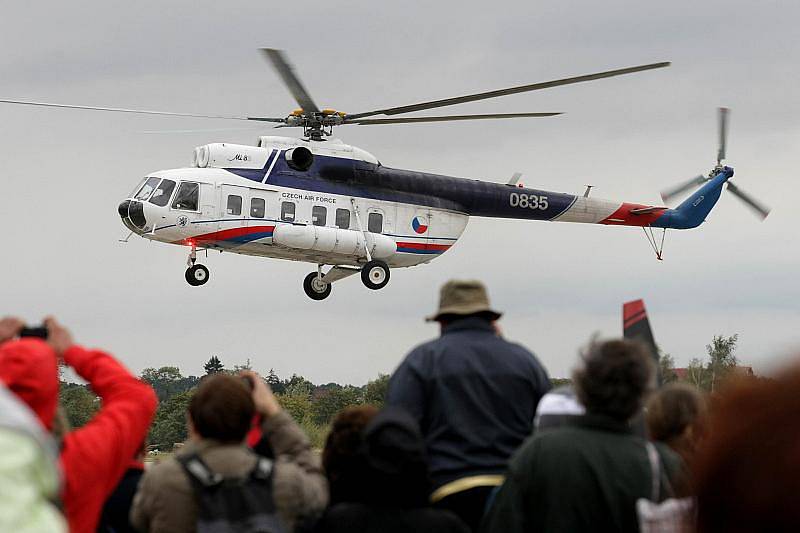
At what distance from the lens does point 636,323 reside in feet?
22.1

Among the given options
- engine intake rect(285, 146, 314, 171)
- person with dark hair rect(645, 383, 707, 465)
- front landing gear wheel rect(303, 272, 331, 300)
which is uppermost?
engine intake rect(285, 146, 314, 171)

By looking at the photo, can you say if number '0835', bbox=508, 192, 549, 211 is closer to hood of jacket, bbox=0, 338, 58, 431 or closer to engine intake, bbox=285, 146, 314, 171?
engine intake, bbox=285, 146, 314, 171

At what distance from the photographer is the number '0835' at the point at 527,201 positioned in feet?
91.4

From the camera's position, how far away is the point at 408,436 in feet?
16.0

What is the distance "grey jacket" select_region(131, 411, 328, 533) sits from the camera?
4.93 m

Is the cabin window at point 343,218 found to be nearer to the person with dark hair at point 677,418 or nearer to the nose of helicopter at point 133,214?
the nose of helicopter at point 133,214

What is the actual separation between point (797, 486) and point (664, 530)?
2785 mm

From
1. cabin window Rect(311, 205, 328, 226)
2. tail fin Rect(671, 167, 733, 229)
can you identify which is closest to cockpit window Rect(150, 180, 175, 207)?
cabin window Rect(311, 205, 328, 226)

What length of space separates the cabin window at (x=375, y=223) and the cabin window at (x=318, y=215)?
1.24 metres

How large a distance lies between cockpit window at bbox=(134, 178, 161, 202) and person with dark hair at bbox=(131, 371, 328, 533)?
19.8 metres

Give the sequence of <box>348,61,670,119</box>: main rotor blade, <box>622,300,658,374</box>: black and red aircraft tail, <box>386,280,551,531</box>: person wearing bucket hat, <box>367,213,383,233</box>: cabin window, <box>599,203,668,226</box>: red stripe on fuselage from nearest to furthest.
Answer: <box>386,280,551,531</box>: person wearing bucket hat, <box>622,300,658,374</box>: black and red aircraft tail, <box>348,61,670,119</box>: main rotor blade, <box>367,213,383,233</box>: cabin window, <box>599,203,668,226</box>: red stripe on fuselage

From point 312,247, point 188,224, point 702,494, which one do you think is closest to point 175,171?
point 188,224

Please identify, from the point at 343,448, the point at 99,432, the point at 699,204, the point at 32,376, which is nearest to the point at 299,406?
the point at 699,204

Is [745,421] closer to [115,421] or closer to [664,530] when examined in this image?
[664,530]
